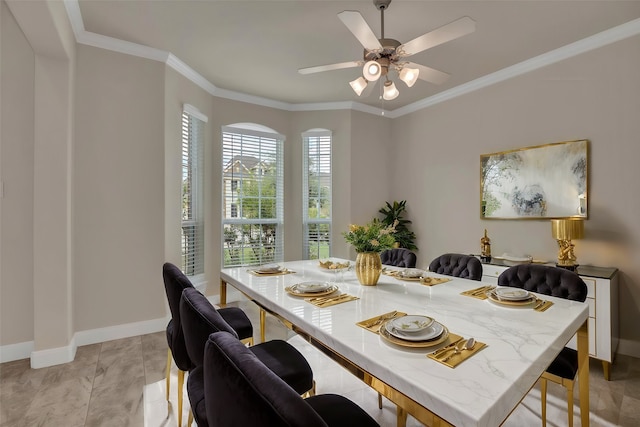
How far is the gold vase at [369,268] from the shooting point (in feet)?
6.49

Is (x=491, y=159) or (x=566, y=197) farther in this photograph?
(x=491, y=159)

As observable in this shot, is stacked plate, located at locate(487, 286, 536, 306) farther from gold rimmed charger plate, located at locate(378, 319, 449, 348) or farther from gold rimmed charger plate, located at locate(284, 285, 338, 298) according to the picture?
gold rimmed charger plate, located at locate(284, 285, 338, 298)

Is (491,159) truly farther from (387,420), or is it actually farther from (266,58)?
(387,420)

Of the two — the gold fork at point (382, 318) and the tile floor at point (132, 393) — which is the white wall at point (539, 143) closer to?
the tile floor at point (132, 393)

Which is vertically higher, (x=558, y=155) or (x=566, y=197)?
(x=558, y=155)

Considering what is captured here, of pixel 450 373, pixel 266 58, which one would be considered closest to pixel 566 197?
pixel 450 373

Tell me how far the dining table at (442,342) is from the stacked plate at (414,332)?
19 mm

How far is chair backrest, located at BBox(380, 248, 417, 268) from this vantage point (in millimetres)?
2945

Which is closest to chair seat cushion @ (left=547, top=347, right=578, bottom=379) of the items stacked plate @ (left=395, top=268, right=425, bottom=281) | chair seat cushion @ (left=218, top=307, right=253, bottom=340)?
stacked plate @ (left=395, top=268, right=425, bottom=281)

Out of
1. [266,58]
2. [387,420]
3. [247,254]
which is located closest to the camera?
[387,420]

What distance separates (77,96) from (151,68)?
734 mm

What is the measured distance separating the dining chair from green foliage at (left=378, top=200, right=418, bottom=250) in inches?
100

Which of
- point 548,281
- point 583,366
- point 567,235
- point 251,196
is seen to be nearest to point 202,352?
point 583,366

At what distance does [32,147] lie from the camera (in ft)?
8.81
